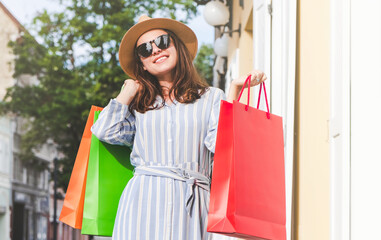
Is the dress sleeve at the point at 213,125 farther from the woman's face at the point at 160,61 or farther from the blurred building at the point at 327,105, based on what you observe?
the blurred building at the point at 327,105

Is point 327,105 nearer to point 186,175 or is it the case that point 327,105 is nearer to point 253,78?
point 253,78

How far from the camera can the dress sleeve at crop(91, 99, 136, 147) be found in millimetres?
2910

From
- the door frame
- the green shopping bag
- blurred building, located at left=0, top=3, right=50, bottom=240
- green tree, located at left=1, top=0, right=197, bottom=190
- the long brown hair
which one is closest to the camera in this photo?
the door frame

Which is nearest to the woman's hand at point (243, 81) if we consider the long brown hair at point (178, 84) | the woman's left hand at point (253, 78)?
the woman's left hand at point (253, 78)

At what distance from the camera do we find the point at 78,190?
10.1ft

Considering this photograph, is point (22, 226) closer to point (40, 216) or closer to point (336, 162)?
point (40, 216)

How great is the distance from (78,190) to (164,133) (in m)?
0.56

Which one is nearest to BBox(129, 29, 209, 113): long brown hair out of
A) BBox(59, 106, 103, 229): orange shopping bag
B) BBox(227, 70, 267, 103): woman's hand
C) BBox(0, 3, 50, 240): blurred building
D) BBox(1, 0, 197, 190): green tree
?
BBox(227, 70, 267, 103): woman's hand

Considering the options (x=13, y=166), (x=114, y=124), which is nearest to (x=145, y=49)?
(x=114, y=124)

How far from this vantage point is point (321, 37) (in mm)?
3326

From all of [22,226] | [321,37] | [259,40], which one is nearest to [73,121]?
[22,226]

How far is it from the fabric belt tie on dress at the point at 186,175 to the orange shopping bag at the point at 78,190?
1.39 feet

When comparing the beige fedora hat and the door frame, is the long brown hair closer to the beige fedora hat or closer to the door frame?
the beige fedora hat

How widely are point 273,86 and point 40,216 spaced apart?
20.4 meters
